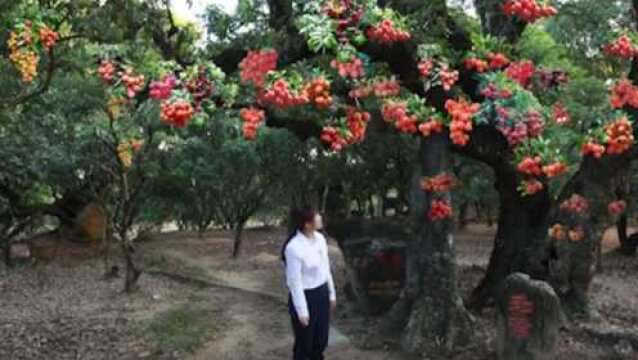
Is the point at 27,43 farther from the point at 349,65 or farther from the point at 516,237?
the point at 516,237

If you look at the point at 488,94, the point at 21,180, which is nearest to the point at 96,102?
the point at 21,180

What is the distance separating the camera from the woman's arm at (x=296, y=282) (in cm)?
701

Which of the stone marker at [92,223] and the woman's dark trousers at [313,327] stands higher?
the stone marker at [92,223]

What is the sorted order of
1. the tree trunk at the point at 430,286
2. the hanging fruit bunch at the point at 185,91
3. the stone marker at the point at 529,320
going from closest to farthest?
the hanging fruit bunch at the point at 185,91, the stone marker at the point at 529,320, the tree trunk at the point at 430,286

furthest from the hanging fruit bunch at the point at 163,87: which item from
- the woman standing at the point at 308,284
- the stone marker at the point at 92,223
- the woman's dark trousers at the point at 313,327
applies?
the stone marker at the point at 92,223

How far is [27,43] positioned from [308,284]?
345 cm

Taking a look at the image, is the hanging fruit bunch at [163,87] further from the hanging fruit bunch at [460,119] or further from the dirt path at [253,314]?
the dirt path at [253,314]

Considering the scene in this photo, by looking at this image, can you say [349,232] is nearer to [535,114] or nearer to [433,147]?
[433,147]

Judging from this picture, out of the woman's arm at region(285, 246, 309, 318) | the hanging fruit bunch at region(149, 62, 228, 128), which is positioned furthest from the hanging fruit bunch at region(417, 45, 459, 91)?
the woman's arm at region(285, 246, 309, 318)

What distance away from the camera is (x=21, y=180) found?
53.0 feet

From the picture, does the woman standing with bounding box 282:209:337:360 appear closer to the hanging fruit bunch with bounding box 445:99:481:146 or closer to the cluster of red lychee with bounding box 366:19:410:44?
the hanging fruit bunch with bounding box 445:99:481:146

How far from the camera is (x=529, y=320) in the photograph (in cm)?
801

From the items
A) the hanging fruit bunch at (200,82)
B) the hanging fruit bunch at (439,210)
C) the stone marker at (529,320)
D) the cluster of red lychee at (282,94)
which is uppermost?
the hanging fruit bunch at (200,82)

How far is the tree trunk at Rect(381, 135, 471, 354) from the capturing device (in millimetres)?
9078
